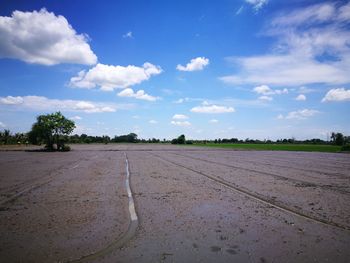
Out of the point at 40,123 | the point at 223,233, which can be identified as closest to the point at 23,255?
the point at 223,233

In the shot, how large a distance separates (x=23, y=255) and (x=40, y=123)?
5877 cm

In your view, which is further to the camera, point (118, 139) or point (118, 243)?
point (118, 139)

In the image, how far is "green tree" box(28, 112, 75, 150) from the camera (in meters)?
57.8

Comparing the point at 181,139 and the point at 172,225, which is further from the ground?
the point at 181,139

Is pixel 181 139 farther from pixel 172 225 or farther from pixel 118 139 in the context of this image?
pixel 172 225

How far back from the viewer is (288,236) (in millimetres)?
6148

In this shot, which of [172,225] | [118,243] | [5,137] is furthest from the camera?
[5,137]

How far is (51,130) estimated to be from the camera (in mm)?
58281

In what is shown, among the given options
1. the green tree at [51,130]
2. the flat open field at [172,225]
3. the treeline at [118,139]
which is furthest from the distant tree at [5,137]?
the flat open field at [172,225]

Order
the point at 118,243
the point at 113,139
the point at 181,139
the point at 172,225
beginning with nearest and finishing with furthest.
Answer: the point at 118,243, the point at 172,225, the point at 181,139, the point at 113,139

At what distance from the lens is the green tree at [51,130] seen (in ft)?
190

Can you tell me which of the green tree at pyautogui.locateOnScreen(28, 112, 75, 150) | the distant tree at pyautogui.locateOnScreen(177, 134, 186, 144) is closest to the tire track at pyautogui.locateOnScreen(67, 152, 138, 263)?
the green tree at pyautogui.locateOnScreen(28, 112, 75, 150)

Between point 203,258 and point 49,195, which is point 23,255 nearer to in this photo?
point 203,258

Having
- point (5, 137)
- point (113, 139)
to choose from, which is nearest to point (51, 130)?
point (5, 137)
